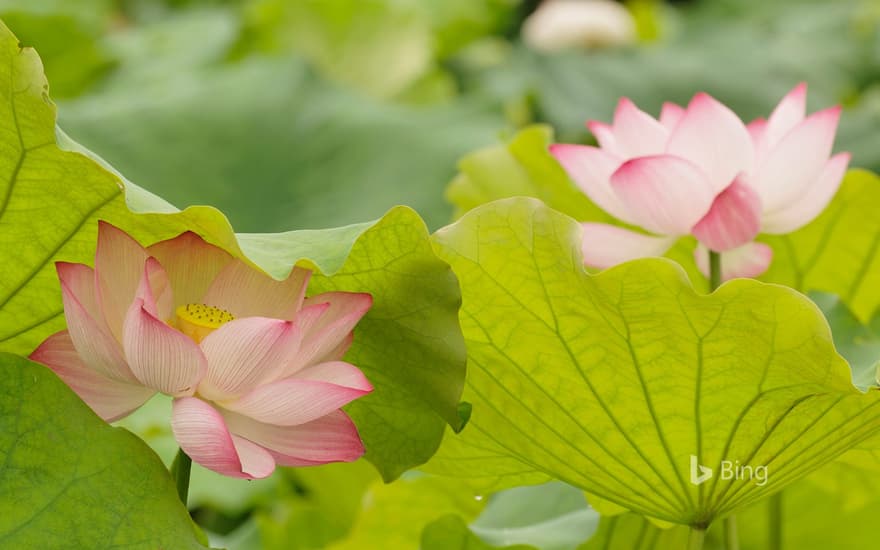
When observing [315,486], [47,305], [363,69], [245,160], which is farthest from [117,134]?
[47,305]

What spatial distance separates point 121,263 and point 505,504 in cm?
52

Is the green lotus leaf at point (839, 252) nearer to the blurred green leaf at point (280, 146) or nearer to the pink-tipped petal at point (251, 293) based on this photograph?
the pink-tipped petal at point (251, 293)

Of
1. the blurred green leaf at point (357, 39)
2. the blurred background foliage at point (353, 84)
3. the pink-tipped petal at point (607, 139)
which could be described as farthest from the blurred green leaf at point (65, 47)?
the pink-tipped petal at point (607, 139)

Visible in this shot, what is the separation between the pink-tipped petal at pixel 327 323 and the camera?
0.64 m

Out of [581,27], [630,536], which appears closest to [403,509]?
[630,536]

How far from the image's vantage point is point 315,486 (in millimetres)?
1382

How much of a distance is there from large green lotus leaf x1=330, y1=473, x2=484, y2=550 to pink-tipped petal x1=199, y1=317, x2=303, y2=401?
439 mm

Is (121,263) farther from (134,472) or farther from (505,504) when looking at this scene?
(505,504)

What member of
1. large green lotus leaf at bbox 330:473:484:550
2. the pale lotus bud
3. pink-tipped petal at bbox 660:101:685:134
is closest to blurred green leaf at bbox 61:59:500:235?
large green lotus leaf at bbox 330:473:484:550

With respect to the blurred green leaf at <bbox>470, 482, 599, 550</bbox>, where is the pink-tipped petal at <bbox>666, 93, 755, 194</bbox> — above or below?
above

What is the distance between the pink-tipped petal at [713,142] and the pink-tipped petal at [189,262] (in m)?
0.34

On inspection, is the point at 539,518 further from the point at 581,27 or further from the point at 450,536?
the point at 581,27

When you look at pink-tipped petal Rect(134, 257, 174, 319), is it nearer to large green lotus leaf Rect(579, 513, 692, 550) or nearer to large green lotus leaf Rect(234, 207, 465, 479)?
large green lotus leaf Rect(234, 207, 465, 479)

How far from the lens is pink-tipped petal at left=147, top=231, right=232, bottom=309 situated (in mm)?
671
